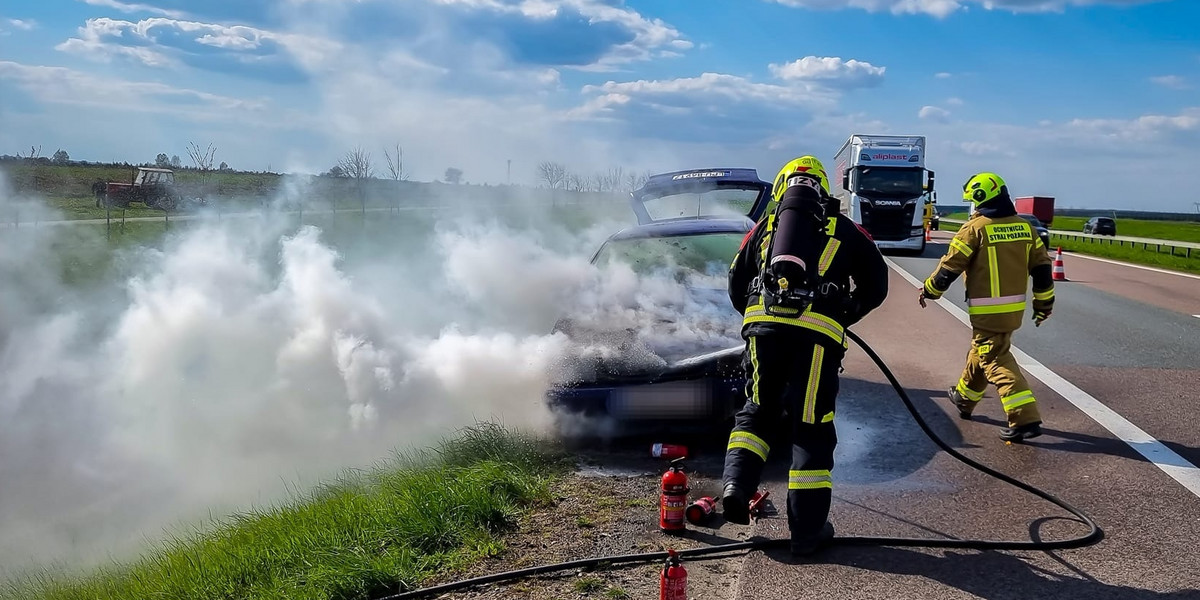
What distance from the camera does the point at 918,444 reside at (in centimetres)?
580

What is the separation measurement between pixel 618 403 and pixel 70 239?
1447cm

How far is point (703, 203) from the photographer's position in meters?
9.81

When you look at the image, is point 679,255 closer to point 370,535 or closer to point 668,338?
point 668,338

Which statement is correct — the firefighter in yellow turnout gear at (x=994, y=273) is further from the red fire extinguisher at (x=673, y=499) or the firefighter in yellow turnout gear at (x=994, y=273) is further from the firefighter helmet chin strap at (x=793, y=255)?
the red fire extinguisher at (x=673, y=499)

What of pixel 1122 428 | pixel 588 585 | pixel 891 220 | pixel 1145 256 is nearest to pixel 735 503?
pixel 588 585

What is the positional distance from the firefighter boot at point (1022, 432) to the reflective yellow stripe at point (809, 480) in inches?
96.5

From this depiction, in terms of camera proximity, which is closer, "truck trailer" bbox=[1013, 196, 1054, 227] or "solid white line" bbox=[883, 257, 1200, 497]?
"solid white line" bbox=[883, 257, 1200, 497]

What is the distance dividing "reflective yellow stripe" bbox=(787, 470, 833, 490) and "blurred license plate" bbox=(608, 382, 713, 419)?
152 cm

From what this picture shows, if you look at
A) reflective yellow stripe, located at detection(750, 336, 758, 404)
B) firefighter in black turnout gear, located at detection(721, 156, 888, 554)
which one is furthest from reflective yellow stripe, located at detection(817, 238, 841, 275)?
reflective yellow stripe, located at detection(750, 336, 758, 404)

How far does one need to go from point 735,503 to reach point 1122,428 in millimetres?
3673

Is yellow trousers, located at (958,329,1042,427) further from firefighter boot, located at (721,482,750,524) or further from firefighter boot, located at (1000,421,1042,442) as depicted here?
firefighter boot, located at (721,482,750,524)

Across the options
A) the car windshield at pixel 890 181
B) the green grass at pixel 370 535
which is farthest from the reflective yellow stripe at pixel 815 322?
the car windshield at pixel 890 181

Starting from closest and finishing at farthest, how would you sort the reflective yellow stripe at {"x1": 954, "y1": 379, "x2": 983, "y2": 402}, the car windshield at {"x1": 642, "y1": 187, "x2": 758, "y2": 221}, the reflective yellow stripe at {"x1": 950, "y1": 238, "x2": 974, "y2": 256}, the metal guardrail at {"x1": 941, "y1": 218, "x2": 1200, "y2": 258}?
the reflective yellow stripe at {"x1": 950, "y1": 238, "x2": 974, "y2": 256} → the reflective yellow stripe at {"x1": 954, "y1": 379, "x2": 983, "y2": 402} → the car windshield at {"x1": 642, "y1": 187, "x2": 758, "y2": 221} → the metal guardrail at {"x1": 941, "y1": 218, "x2": 1200, "y2": 258}

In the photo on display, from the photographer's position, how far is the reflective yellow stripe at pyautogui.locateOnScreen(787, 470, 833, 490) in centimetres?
394
